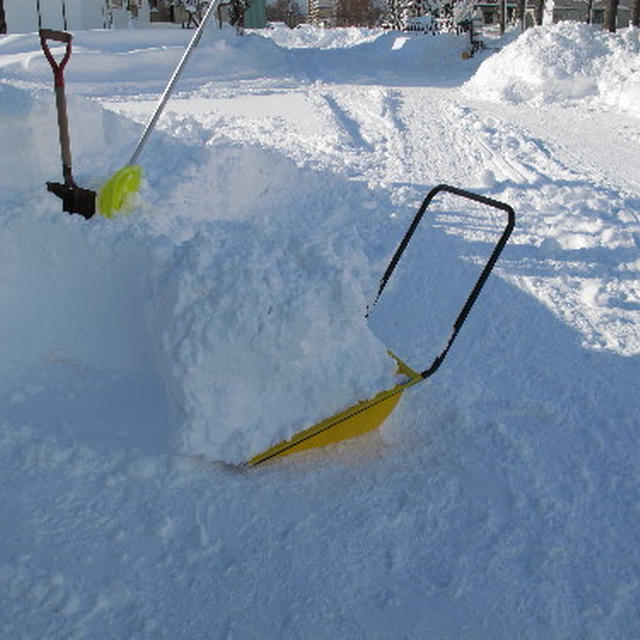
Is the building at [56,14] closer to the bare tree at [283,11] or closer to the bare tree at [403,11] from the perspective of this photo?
the bare tree at [403,11]

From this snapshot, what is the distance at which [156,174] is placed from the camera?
6.34 m

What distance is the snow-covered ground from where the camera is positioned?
7.86ft

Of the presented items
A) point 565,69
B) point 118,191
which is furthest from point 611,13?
point 118,191

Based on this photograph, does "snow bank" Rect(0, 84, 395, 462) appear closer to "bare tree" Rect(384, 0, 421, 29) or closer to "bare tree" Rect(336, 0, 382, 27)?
"bare tree" Rect(384, 0, 421, 29)

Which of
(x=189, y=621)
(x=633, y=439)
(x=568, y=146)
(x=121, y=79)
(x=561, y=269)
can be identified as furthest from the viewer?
(x=121, y=79)

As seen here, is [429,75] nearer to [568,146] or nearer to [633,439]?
[568,146]

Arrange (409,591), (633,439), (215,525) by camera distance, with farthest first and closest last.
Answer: (633,439) < (215,525) < (409,591)

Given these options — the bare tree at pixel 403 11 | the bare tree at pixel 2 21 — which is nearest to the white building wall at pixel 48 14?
the bare tree at pixel 2 21

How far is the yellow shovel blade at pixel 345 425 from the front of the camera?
2941 mm

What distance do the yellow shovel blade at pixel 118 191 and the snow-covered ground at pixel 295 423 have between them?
0.79 feet

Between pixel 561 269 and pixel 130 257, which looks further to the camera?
pixel 561 269

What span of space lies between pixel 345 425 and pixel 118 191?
93.5 inches

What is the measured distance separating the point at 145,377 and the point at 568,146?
726 centimetres

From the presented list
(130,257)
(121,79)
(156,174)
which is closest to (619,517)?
(130,257)
